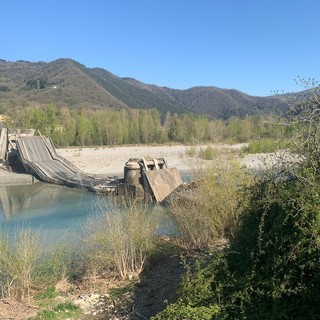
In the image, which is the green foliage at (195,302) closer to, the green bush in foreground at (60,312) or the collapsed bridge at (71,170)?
the green bush in foreground at (60,312)

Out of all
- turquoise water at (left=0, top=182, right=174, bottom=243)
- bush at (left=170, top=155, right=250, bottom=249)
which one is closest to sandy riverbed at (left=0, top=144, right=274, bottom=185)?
turquoise water at (left=0, top=182, right=174, bottom=243)

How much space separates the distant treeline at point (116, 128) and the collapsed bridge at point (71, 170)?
17.8m

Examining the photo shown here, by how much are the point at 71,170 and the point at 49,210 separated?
11.9m

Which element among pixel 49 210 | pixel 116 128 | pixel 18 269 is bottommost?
pixel 49 210

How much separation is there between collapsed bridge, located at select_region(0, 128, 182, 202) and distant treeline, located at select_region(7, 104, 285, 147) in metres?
17.8

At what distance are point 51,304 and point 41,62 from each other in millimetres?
203939

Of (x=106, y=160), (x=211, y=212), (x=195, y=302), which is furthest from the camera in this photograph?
(x=106, y=160)

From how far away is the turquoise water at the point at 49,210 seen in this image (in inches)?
672

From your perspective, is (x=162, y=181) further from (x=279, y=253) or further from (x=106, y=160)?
(x=106, y=160)

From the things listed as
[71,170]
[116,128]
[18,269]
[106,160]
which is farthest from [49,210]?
[116,128]

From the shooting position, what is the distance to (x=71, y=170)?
116 feet

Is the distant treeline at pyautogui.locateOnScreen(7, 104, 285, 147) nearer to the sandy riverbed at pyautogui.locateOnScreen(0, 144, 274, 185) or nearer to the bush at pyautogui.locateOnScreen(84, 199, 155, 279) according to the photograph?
the sandy riverbed at pyautogui.locateOnScreen(0, 144, 274, 185)

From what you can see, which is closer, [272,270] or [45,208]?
[272,270]

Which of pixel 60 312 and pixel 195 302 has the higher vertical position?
pixel 195 302
